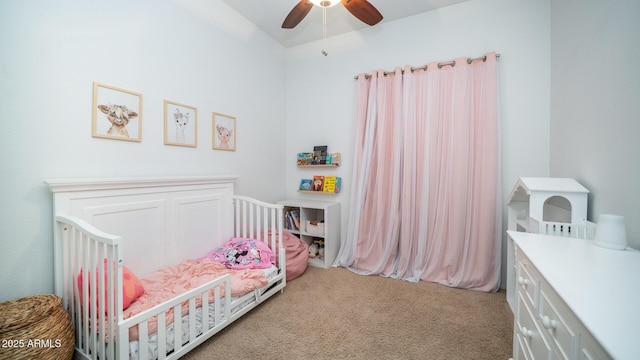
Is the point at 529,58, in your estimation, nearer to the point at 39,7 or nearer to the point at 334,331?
the point at 334,331

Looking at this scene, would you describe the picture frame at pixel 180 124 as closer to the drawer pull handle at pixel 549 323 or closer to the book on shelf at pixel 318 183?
the book on shelf at pixel 318 183

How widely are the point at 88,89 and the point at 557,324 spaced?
2521 mm

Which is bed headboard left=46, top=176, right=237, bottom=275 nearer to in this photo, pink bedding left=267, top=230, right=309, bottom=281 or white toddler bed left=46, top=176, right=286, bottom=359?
white toddler bed left=46, top=176, right=286, bottom=359

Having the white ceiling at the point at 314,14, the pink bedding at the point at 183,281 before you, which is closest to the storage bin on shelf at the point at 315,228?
the pink bedding at the point at 183,281

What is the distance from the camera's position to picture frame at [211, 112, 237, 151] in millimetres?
2414

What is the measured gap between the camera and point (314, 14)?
8.75ft

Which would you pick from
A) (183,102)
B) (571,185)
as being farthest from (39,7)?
(571,185)

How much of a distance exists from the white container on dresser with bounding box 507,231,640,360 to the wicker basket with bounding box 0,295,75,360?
6.37 feet

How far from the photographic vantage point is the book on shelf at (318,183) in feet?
10.3

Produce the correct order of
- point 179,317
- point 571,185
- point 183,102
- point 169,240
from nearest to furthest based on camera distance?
point 179,317 → point 571,185 → point 169,240 → point 183,102

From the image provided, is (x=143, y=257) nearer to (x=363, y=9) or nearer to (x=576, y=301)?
(x=576, y=301)

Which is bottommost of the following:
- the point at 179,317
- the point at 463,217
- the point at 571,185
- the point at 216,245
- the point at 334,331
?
the point at 334,331

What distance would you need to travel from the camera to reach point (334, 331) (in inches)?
67.2

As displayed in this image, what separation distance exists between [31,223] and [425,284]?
114 inches
